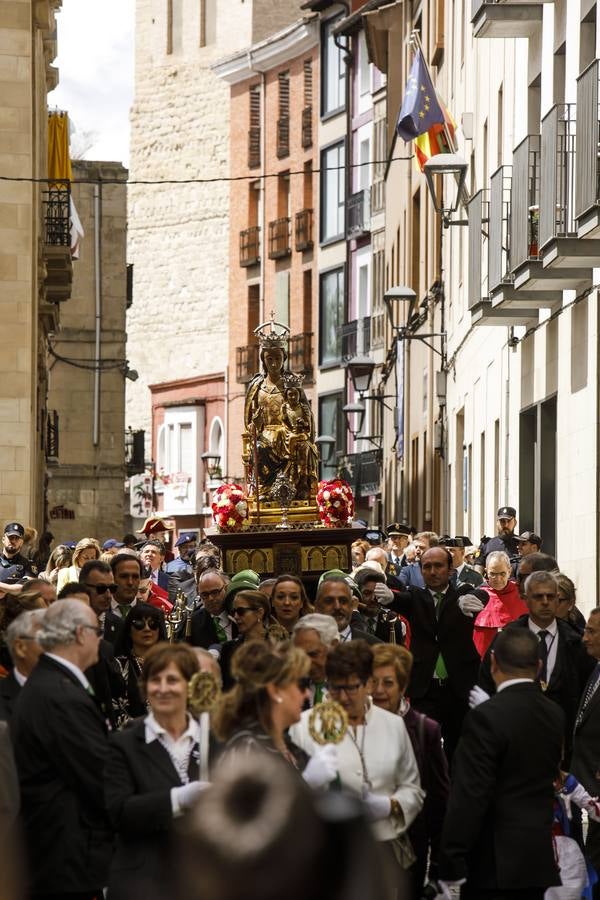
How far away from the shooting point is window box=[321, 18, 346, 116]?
5959cm

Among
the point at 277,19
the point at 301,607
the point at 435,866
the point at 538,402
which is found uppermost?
the point at 277,19

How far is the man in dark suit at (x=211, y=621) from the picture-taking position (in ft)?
39.4

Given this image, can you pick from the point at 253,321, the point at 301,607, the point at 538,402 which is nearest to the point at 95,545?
the point at 301,607

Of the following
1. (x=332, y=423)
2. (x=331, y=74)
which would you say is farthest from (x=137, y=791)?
(x=331, y=74)

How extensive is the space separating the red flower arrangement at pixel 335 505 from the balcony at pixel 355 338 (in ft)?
111

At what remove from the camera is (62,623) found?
6.83m

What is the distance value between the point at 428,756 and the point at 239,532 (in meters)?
12.2

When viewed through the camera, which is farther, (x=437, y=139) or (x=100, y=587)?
(x=437, y=139)

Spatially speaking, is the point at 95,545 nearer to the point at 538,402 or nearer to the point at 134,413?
the point at 538,402

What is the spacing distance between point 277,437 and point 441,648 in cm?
825

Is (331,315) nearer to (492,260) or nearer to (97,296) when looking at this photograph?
(97,296)

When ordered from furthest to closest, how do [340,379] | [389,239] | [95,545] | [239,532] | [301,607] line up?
[340,379] < [389,239] < [239,532] < [95,545] < [301,607]

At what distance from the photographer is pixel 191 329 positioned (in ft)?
228

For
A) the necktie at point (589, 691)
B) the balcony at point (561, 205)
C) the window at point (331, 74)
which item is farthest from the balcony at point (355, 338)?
the necktie at point (589, 691)
